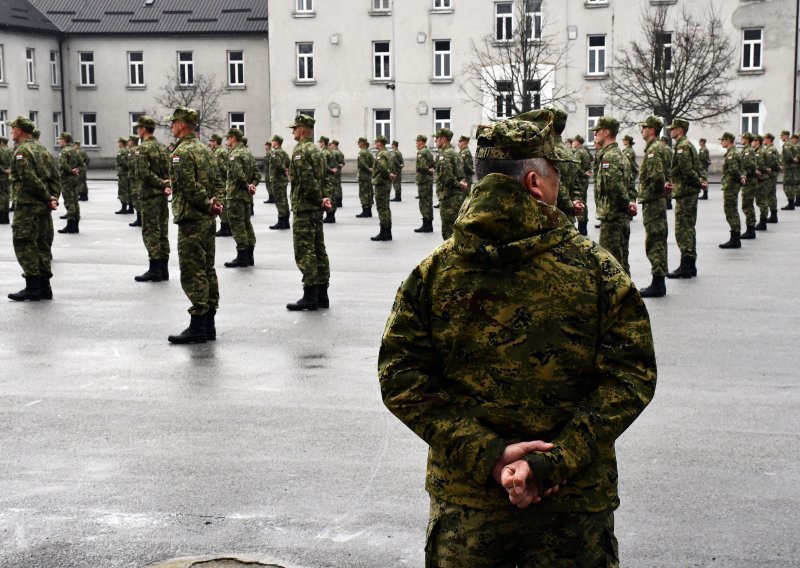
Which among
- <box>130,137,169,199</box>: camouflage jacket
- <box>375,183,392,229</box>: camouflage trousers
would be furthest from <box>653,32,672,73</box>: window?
<box>130,137,169,199</box>: camouflage jacket

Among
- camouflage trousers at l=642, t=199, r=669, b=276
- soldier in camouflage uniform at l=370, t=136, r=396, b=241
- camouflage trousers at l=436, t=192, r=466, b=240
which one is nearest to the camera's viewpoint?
camouflage trousers at l=642, t=199, r=669, b=276

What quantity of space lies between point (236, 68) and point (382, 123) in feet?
32.0

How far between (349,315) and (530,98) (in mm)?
37177

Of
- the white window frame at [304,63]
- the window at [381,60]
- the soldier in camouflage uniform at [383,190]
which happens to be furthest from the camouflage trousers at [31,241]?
the white window frame at [304,63]

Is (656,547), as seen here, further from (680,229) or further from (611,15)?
(611,15)

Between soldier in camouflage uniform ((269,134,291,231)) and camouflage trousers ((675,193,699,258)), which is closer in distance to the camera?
camouflage trousers ((675,193,699,258))

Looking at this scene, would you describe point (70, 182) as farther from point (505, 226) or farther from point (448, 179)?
point (505, 226)

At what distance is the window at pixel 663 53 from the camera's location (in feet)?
157

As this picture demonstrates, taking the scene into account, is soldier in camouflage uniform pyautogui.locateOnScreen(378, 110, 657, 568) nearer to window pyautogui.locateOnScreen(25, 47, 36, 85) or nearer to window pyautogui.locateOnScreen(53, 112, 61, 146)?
window pyautogui.locateOnScreen(25, 47, 36, 85)

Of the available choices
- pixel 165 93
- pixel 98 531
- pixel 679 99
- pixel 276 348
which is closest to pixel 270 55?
pixel 165 93

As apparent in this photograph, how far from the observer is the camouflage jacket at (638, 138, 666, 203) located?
14742 millimetres

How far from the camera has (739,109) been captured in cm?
5103

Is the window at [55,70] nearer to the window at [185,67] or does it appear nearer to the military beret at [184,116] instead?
the window at [185,67]

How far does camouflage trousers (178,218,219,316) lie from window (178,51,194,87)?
5015cm
